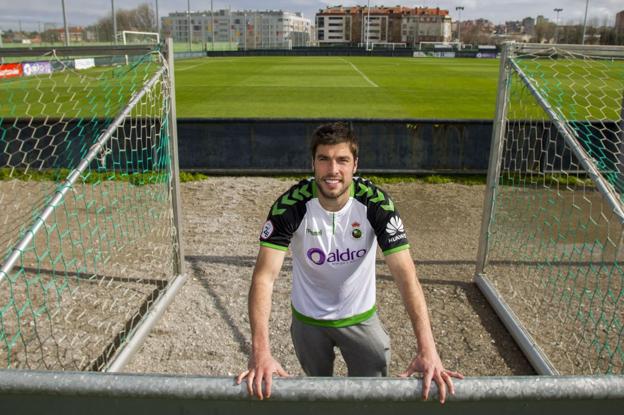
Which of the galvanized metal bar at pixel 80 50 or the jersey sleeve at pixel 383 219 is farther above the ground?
the galvanized metal bar at pixel 80 50

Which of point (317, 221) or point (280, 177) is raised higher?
point (317, 221)

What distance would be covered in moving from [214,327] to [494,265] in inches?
137

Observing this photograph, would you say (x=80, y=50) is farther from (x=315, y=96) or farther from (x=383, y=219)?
(x=315, y=96)

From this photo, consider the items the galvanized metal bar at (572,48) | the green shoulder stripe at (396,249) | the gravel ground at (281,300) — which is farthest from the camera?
the galvanized metal bar at (572,48)

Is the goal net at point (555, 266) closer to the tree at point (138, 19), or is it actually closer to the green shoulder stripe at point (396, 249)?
the green shoulder stripe at point (396, 249)

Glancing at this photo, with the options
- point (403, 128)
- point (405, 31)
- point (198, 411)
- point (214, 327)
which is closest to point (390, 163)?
point (403, 128)

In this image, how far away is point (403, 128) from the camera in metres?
10.3

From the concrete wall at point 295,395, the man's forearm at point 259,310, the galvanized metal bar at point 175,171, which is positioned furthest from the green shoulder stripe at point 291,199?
the galvanized metal bar at point 175,171

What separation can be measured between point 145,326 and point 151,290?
38.1 inches

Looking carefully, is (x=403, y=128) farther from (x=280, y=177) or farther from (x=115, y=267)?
(x=115, y=267)

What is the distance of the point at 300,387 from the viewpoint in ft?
4.53

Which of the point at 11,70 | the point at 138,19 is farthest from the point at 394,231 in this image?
the point at 138,19

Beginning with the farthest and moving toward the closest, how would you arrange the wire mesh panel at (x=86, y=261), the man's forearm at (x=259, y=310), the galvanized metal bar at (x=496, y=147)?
the galvanized metal bar at (x=496, y=147) → the wire mesh panel at (x=86, y=261) → the man's forearm at (x=259, y=310)

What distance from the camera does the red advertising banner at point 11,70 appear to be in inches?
733
